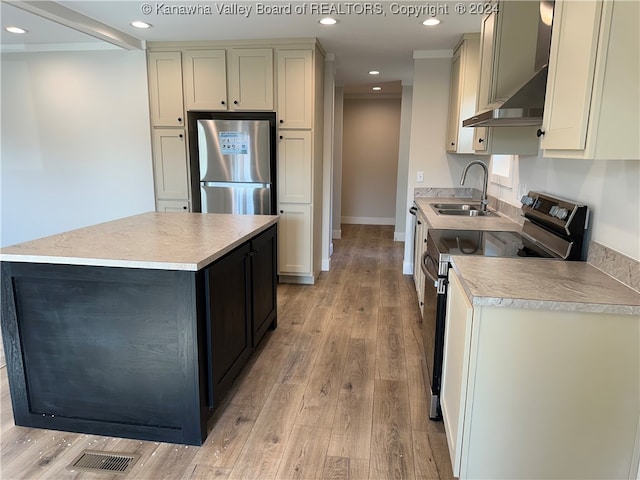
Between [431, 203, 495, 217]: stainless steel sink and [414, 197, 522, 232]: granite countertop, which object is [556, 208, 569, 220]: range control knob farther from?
[431, 203, 495, 217]: stainless steel sink

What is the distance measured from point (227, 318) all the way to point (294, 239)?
7.00 ft

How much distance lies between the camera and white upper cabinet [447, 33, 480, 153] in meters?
3.65

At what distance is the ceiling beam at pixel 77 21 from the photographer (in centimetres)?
298

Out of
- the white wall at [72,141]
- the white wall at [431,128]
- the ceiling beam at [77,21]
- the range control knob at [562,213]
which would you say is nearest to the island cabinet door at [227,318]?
the range control knob at [562,213]

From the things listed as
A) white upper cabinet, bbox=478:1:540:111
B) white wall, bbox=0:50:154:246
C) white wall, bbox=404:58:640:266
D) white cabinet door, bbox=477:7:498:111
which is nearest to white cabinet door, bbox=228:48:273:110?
white wall, bbox=0:50:154:246

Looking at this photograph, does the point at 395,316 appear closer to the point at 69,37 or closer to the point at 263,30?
the point at 263,30

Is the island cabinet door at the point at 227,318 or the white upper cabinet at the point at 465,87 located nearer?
the island cabinet door at the point at 227,318

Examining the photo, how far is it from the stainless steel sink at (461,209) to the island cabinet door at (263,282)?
138 centimetres

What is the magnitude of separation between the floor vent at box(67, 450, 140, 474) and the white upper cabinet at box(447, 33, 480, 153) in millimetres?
3297

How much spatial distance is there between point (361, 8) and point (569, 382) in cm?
272

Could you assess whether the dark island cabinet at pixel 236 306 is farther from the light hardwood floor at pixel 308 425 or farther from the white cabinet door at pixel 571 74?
the white cabinet door at pixel 571 74

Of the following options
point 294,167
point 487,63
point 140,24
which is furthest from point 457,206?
point 140,24

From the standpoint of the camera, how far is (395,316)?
3.65 metres

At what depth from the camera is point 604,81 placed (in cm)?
129
